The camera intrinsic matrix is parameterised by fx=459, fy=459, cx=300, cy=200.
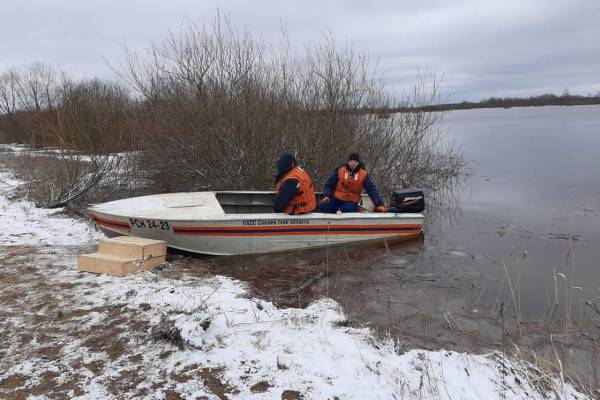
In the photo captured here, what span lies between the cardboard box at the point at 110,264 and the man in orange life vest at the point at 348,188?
3.41m

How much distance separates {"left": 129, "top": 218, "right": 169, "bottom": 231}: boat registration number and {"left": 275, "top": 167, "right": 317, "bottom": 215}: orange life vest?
1766 millimetres

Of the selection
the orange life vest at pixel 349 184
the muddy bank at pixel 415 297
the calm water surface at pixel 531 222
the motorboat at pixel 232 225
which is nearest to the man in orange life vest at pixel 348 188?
the orange life vest at pixel 349 184

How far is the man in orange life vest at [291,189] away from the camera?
680cm

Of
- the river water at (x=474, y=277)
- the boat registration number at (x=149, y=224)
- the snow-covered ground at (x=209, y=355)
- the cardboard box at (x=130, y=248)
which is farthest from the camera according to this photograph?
the boat registration number at (x=149, y=224)

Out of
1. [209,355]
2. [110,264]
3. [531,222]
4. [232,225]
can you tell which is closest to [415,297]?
[232,225]

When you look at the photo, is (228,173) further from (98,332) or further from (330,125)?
(98,332)

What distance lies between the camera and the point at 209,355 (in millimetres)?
3613

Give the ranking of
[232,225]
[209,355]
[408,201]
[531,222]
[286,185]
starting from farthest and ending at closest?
[531,222]
[408,201]
[286,185]
[232,225]
[209,355]

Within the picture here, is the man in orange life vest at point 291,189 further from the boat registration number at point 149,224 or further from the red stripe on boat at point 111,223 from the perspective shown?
the red stripe on boat at point 111,223

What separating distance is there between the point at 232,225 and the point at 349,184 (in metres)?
2.19

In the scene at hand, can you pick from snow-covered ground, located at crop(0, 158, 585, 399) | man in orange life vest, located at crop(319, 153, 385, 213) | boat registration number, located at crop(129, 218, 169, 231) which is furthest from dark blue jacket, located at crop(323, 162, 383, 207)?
snow-covered ground, located at crop(0, 158, 585, 399)

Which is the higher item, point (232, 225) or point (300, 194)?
point (300, 194)

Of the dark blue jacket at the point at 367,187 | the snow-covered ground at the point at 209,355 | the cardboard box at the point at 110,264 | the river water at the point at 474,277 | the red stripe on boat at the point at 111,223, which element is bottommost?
the river water at the point at 474,277

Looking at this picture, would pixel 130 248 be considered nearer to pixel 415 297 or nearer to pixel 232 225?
pixel 232 225
